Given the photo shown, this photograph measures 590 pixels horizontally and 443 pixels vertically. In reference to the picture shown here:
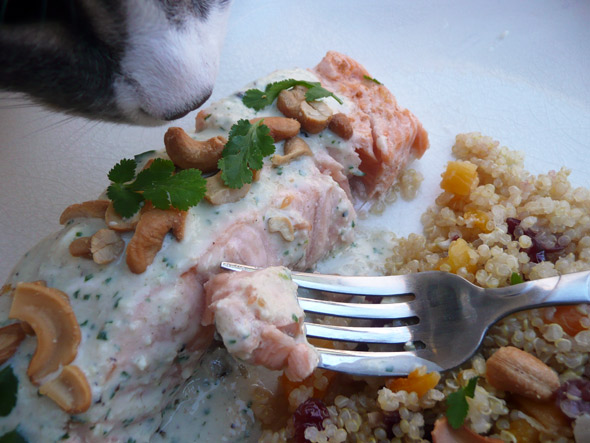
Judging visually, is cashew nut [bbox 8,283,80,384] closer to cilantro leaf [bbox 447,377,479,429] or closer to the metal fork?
the metal fork

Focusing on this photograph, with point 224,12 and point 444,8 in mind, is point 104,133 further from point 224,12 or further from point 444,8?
point 444,8

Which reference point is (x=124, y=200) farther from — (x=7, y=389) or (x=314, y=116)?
(x=314, y=116)

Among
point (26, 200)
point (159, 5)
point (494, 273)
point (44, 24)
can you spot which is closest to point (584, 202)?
point (494, 273)

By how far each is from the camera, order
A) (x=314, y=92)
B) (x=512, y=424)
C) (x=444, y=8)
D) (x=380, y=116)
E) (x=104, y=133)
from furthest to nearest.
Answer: (x=444, y=8) → (x=104, y=133) → (x=380, y=116) → (x=314, y=92) → (x=512, y=424)

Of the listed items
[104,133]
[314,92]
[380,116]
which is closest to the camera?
[314,92]

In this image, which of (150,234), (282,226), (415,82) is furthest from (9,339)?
(415,82)

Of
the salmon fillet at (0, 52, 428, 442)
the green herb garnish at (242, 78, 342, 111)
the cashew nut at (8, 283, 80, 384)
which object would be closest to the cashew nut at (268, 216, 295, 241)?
the salmon fillet at (0, 52, 428, 442)

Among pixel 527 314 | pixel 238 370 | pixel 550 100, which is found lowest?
pixel 238 370
